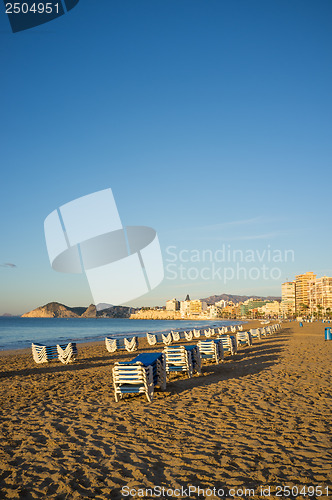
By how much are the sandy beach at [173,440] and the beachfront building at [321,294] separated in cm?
13286

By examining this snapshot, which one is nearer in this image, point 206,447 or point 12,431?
point 206,447

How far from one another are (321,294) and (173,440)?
15372 cm

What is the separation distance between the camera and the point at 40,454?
172 inches

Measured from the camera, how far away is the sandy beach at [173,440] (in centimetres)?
350

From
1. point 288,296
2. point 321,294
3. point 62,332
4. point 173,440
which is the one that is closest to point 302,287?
point 288,296

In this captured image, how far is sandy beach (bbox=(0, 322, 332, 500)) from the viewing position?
3500 millimetres

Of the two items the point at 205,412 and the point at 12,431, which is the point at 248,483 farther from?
the point at 12,431

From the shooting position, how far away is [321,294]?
14300 centimetres

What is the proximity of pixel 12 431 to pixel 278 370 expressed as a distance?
24.1 ft

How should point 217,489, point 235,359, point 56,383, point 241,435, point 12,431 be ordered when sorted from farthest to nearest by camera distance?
point 235,359
point 56,383
point 12,431
point 241,435
point 217,489

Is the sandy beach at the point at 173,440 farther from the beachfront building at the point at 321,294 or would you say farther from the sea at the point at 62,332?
the beachfront building at the point at 321,294

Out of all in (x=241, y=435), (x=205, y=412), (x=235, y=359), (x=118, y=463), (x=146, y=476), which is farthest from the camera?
(x=235, y=359)

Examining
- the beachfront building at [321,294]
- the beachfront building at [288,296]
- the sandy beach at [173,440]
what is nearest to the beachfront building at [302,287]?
the beachfront building at [288,296]

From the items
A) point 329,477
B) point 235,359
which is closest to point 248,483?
point 329,477
